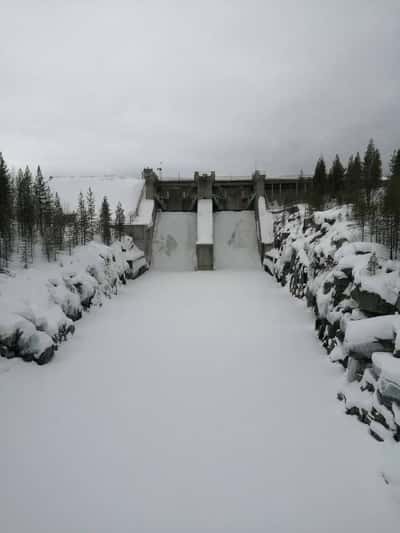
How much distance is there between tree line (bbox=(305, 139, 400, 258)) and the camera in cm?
1182

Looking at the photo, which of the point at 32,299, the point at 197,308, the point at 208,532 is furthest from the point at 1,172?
the point at 208,532

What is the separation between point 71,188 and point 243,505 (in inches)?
1598

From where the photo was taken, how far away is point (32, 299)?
11.2 meters

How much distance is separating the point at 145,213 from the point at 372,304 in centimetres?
2605

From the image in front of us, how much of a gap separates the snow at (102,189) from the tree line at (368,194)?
19240 mm

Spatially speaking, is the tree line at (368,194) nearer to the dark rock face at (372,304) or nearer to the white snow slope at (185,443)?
the dark rock face at (372,304)

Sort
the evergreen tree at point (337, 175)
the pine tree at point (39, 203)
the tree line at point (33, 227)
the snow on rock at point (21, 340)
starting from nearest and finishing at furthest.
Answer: the snow on rock at point (21, 340) < the tree line at point (33, 227) < the pine tree at point (39, 203) < the evergreen tree at point (337, 175)

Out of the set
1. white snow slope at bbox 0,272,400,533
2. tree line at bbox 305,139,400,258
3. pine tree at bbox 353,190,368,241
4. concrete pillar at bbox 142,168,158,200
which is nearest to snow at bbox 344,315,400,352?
white snow slope at bbox 0,272,400,533

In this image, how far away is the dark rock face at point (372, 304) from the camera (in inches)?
309

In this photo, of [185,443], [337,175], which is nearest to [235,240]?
[337,175]

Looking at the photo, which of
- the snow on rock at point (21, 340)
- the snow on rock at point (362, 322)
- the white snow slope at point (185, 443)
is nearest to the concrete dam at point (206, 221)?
the snow on rock at point (362, 322)

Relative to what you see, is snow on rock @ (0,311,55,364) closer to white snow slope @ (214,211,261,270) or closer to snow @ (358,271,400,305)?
snow @ (358,271,400,305)

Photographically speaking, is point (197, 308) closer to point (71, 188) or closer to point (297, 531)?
point (297, 531)

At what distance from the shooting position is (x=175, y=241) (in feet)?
102
